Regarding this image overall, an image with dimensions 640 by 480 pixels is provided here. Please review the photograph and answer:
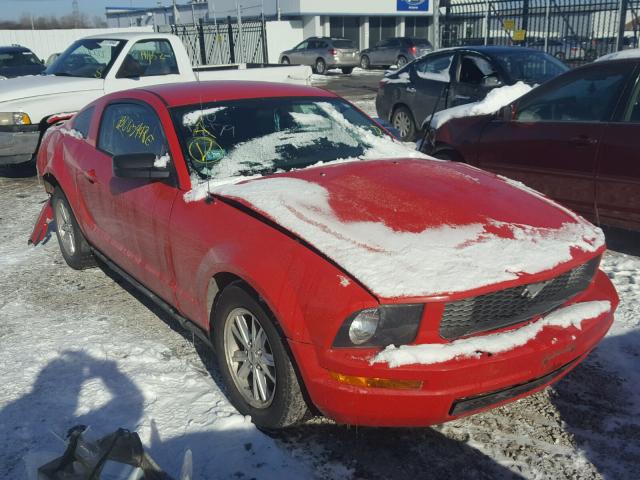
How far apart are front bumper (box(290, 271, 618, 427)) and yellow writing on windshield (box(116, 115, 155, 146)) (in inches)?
77.0

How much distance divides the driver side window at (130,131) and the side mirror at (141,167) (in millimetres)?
162

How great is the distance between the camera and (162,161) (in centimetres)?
363

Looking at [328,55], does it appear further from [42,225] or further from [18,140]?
[42,225]

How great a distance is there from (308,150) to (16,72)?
47.1 ft

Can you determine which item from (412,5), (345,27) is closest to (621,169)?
(345,27)

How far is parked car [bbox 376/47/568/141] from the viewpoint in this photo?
892 cm

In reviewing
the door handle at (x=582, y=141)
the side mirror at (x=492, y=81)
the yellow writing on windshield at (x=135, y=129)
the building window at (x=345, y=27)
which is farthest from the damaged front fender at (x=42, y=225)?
the building window at (x=345, y=27)

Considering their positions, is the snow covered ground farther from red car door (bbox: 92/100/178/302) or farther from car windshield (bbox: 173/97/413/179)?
car windshield (bbox: 173/97/413/179)

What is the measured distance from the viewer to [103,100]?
189 inches

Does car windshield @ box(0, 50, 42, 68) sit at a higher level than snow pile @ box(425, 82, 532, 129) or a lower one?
higher

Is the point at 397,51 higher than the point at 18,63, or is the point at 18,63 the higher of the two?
the point at 18,63

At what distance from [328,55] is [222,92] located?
24.6 m

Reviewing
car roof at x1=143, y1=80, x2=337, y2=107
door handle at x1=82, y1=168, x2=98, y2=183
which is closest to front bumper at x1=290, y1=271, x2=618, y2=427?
car roof at x1=143, y1=80, x2=337, y2=107

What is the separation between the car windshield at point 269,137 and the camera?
3.62 meters
